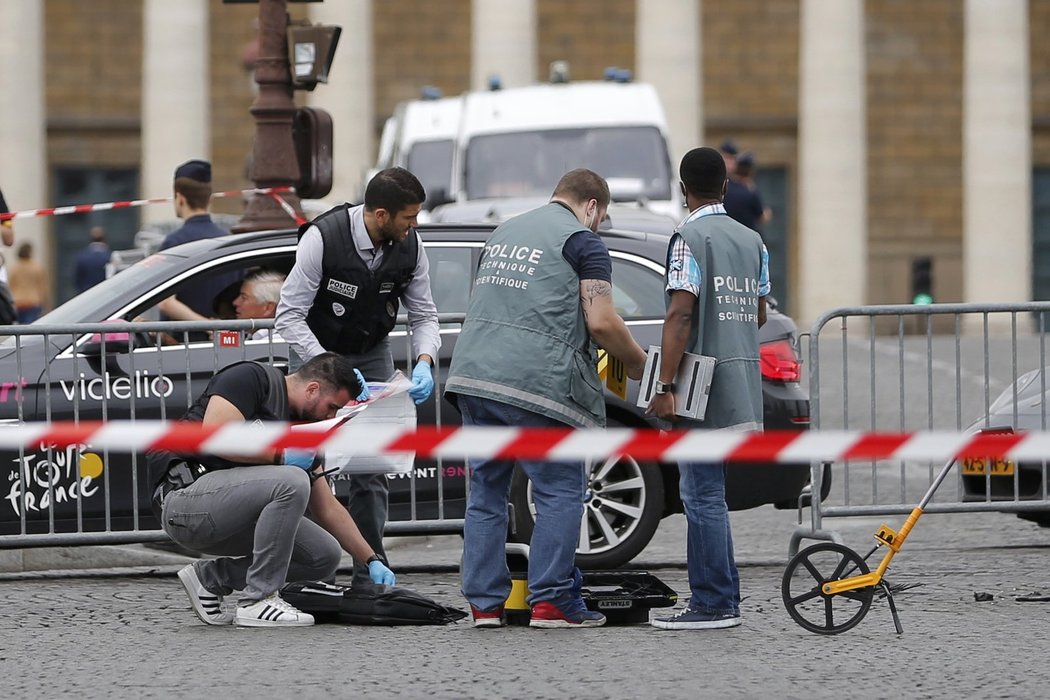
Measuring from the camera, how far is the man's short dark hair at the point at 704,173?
27.0ft

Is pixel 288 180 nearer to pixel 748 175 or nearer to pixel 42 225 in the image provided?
pixel 748 175

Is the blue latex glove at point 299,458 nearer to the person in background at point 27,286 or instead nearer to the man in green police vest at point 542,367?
the man in green police vest at point 542,367

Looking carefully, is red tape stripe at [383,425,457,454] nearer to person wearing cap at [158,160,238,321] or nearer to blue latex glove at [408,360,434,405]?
blue latex glove at [408,360,434,405]

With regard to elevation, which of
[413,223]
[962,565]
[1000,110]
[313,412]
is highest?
[1000,110]

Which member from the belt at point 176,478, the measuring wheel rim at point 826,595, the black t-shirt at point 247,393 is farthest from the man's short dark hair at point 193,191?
the measuring wheel rim at point 826,595

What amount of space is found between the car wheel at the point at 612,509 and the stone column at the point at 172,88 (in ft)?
90.9

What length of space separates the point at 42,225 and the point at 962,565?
32.2 m

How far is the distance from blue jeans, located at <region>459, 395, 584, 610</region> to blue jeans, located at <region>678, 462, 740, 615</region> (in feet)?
1.36

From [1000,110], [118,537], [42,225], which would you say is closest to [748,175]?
[118,537]

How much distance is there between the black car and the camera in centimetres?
956

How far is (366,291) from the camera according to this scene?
28.7 feet

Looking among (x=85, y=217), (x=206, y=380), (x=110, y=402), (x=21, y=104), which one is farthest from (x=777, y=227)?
(x=110, y=402)

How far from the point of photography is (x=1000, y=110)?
37.1 metres

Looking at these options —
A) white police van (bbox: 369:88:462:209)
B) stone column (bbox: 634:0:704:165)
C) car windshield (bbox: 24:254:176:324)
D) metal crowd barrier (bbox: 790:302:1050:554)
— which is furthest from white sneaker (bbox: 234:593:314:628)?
stone column (bbox: 634:0:704:165)
